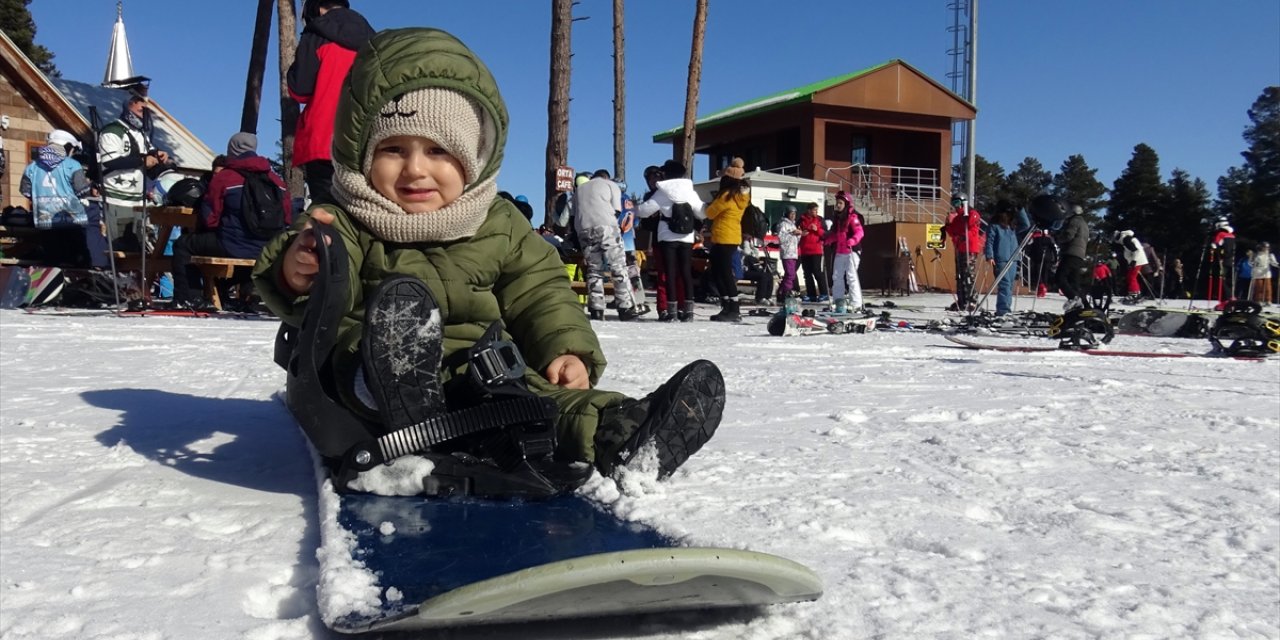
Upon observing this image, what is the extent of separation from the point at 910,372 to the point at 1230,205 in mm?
42235

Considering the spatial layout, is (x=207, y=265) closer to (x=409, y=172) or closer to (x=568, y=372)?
(x=409, y=172)

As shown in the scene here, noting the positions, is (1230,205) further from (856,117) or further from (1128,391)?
(1128,391)

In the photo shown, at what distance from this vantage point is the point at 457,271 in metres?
2.16

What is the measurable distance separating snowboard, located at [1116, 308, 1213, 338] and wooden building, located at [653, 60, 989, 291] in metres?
17.2

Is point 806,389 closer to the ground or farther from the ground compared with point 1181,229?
closer to the ground

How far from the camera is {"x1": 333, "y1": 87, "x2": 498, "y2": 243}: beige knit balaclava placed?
208cm

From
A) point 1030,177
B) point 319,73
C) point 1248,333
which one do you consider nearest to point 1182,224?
point 1030,177

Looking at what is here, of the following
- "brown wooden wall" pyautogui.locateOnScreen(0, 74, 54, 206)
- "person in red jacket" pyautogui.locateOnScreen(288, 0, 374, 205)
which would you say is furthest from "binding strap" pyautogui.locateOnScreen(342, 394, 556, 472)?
"brown wooden wall" pyautogui.locateOnScreen(0, 74, 54, 206)

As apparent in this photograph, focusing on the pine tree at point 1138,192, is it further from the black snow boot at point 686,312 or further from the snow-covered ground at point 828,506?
the snow-covered ground at point 828,506

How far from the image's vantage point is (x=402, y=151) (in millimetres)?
2119

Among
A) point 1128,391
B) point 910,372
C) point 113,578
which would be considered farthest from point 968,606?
point 910,372

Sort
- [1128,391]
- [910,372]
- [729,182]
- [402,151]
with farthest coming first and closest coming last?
[729,182], [910,372], [1128,391], [402,151]

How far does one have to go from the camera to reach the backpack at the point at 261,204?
7.55 meters

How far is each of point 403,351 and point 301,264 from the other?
0.30 m
